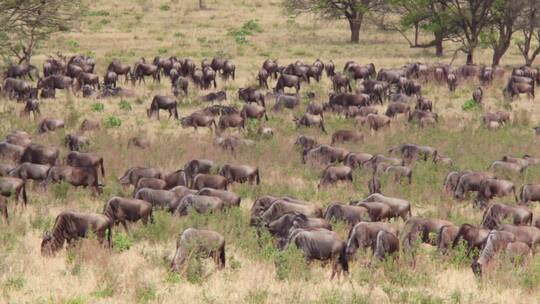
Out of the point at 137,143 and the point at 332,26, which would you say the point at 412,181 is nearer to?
the point at 137,143

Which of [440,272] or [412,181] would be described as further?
[412,181]

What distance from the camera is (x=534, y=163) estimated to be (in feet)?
58.0

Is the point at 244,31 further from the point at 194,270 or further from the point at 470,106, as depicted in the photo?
the point at 194,270

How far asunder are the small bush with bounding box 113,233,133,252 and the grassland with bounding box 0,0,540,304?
0.12 ft

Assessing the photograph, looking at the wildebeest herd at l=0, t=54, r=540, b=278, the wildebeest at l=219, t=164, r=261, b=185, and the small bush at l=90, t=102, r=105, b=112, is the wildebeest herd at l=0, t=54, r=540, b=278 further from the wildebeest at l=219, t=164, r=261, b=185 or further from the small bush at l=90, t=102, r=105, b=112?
the small bush at l=90, t=102, r=105, b=112

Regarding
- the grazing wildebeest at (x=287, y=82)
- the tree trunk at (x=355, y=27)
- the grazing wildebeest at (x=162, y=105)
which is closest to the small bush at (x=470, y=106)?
the grazing wildebeest at (x=287, y=82)

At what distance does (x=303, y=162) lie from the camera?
18609 millimetres

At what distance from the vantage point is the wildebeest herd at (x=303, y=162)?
38.1 feet

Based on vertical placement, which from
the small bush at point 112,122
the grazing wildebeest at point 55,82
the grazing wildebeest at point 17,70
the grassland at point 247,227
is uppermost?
the grazing wildebeest at point 17,70

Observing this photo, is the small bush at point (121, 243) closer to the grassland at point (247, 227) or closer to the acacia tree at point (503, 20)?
the grassland at point (247, 227)

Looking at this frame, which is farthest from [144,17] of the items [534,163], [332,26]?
[534,163]

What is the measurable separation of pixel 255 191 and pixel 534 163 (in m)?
6.25

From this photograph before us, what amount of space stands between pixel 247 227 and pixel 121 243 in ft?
6.79

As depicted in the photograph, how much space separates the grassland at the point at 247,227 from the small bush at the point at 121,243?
4cm
